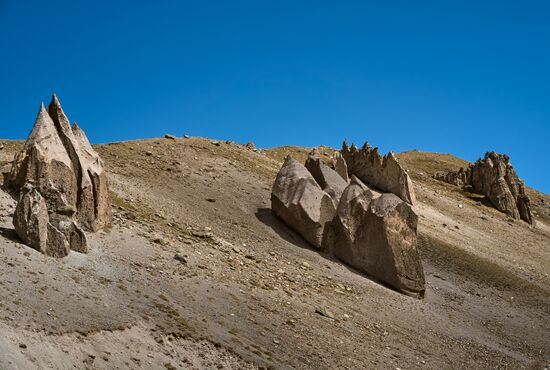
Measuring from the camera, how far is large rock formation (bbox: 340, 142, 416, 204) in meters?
54.1

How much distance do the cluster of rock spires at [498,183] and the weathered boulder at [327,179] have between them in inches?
1256

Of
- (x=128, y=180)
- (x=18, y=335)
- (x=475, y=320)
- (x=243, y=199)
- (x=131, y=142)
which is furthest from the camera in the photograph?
(x=131, y=142)

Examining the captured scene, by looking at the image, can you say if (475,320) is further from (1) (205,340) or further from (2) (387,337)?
(1) (205,340)

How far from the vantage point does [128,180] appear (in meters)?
35.3

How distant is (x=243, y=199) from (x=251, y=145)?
26.4 meters

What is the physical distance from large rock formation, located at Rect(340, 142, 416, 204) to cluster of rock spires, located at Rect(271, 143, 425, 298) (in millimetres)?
16825

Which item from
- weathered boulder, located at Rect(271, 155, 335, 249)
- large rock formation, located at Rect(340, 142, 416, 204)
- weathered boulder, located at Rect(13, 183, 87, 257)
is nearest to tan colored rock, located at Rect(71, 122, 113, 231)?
weathered boulder, located at Rect(13, 183, 87, 257)

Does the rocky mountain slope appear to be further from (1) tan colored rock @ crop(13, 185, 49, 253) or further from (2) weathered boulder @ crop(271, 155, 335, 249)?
(2) weathered boulder @ crop(271, 155, 335, 249)

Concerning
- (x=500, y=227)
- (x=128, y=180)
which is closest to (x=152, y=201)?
(x=128, y=180)

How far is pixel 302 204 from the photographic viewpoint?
117 feet

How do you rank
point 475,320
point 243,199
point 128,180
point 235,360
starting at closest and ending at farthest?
point 235,360, point 475,320, point 128,180, point 243,199

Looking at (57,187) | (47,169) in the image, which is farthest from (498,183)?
(47,169)

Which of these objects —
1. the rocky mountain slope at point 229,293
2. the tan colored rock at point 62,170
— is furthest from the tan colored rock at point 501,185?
the tan colored rock at point 62,170

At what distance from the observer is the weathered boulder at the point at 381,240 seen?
33125mm
